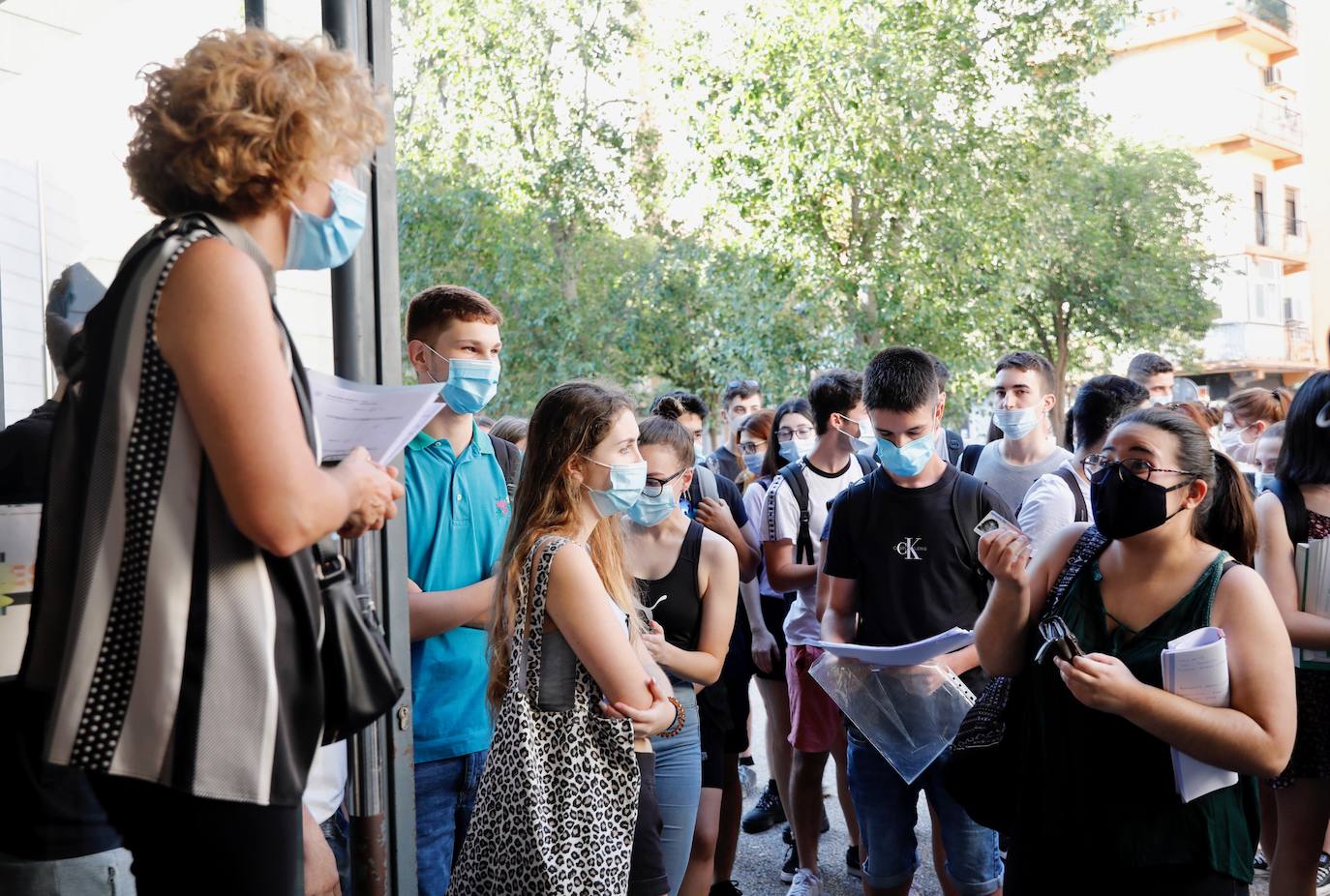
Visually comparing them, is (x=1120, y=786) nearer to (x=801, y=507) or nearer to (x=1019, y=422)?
(x=801, y=507)

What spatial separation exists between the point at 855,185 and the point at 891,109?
107 centimetres

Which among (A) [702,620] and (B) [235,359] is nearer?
(B) [235,359]

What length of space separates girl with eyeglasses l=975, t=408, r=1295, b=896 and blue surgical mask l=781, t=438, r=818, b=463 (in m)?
3.45

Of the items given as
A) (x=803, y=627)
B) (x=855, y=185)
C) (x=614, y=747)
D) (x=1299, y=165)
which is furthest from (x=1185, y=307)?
(x=614, y=747)

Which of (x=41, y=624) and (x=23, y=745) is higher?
(x=41, y=624)

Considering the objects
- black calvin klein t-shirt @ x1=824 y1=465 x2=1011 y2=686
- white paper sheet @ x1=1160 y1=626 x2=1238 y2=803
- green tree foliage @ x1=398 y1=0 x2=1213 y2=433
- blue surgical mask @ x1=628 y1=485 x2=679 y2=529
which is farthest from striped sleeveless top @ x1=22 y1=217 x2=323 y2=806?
green tree foliage @ x1=398 y1=0 x2=1213 y2=433

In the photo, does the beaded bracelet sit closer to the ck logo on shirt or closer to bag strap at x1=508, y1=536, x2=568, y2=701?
bag strap at x1=508, y1=536, x2=568, y2=701

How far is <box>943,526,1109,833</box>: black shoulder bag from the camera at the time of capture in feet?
9.78

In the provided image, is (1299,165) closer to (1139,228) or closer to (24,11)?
(1139,228)

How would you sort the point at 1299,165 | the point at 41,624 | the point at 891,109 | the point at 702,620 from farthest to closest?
the point at 1299,165 < the point at 891,109 < the point at 702,620 < the point at 41,624

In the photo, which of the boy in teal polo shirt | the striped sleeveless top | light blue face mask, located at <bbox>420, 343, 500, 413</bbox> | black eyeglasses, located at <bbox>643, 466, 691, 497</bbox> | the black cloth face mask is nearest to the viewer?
the striped sleeveless top

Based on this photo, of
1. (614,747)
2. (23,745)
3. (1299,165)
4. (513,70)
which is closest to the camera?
(23,745)

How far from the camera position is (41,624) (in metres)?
1.76

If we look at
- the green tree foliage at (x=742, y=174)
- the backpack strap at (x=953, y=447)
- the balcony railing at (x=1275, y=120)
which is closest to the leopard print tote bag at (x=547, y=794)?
the backpack strap at (x=953, y=447)
